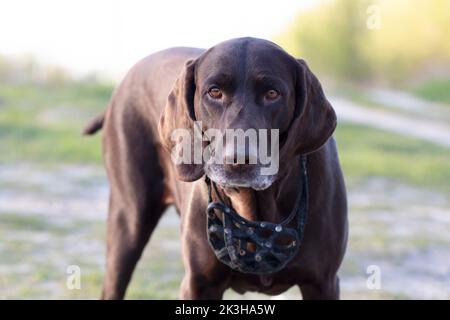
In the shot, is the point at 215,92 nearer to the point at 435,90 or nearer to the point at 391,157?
the point at 391,157

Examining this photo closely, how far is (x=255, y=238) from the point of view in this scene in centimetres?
396

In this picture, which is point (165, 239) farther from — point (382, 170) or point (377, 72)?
point (377, 72)

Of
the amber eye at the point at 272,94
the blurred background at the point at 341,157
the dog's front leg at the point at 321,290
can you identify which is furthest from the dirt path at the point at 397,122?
the amber eye at the point at 272,94

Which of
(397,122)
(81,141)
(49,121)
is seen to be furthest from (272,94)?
(397,122)

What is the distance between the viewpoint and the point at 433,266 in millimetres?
6867

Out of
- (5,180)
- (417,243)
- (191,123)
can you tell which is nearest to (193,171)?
(191,123)

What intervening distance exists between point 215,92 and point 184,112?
23cm

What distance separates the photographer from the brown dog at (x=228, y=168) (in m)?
3.64

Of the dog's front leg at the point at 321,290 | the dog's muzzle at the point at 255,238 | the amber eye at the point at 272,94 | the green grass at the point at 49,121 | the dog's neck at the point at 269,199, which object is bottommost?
the green grass at the point at 49,121

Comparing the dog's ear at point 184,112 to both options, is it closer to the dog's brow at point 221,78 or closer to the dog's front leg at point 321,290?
the dog's brow at point 221,78

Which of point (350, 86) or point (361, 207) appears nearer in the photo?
point (361, 207)

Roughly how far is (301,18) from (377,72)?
5.88ft

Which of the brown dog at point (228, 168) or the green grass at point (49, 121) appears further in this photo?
the green grass at point (49, 121)

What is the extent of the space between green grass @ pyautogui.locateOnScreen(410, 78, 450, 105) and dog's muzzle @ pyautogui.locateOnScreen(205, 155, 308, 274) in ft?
43.5
